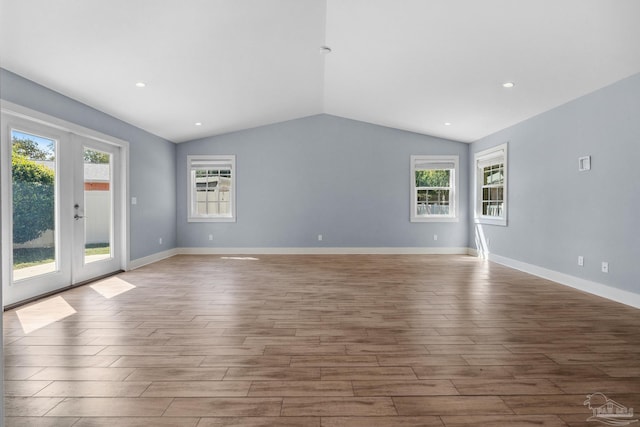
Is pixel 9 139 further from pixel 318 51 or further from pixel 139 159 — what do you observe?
pixel 318 51

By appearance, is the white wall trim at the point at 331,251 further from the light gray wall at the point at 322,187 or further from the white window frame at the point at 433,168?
the white window frame at the point at 433,168

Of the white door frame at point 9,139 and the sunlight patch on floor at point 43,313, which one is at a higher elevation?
the white door frame at point 9,139

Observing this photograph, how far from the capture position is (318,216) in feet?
25.6

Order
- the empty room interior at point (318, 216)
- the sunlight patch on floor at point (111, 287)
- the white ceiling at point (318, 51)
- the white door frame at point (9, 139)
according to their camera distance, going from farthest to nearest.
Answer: the sunlight patch on floor at point (111, 287) → the white door frame at point (9, 139) → the white ceiling at point (318, 51) → the empty room interior at point (318, 216)

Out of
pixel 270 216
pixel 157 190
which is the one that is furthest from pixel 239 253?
pixel 157 190

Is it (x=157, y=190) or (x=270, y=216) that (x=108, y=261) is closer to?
(x=157, y=190)

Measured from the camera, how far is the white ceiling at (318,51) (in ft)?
10.2

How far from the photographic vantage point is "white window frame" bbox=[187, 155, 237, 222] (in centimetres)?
775

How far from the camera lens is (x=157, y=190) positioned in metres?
6.87

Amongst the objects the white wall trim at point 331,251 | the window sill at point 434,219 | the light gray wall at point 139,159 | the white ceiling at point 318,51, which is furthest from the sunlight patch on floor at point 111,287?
the window sill at point 434,219

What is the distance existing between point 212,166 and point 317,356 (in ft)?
20.1

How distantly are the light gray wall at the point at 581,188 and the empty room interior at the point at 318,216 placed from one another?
0.03 meters

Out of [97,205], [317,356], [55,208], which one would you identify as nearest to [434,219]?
[317,356]

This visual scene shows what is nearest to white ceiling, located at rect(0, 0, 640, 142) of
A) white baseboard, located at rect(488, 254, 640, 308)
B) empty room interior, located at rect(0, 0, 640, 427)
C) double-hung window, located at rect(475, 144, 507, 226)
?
empty room interior, located at rect(0, 0, 640, 427)
